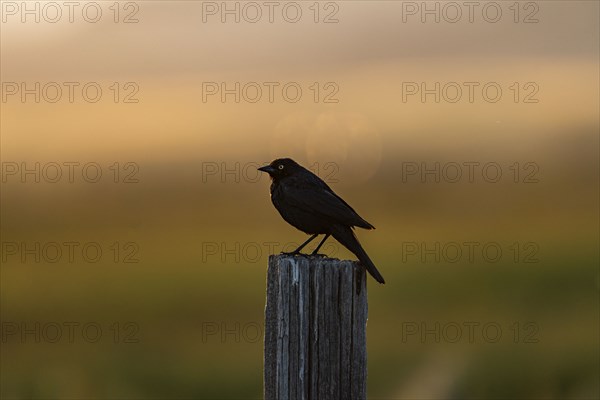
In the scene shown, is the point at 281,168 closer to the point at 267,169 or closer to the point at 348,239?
the point at 267,169

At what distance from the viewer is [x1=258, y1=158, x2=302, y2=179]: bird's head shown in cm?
749

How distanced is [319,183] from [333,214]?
0.76 meters

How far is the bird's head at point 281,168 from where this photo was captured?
7492 millimetres

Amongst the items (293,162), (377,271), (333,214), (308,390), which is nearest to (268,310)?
(308,390)

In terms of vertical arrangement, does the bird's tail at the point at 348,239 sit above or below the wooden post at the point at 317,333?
above

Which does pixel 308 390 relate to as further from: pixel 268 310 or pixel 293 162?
pixel 293 162

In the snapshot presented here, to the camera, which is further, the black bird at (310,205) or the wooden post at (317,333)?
the black bird at (310,205)

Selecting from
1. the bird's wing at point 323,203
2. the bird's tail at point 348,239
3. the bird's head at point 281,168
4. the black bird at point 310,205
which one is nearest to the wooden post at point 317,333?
the bird's tail at point 348,239

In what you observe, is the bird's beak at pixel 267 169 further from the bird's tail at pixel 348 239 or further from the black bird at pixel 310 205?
the bird's tail at pixel 348 239

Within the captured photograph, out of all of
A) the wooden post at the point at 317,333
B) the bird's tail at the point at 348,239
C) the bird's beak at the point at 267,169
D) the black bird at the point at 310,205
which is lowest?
the wooden post at the point at 317,333

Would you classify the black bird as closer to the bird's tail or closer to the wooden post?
the bird's tail

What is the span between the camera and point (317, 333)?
12.5 ft

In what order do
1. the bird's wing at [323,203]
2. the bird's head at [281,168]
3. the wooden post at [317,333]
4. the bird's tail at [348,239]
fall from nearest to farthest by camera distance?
the wooden post at [317,333], the bird's tail at [348,239], the bird's wing at [323,203], the bird's head at [281,168]

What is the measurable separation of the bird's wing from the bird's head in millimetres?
438
